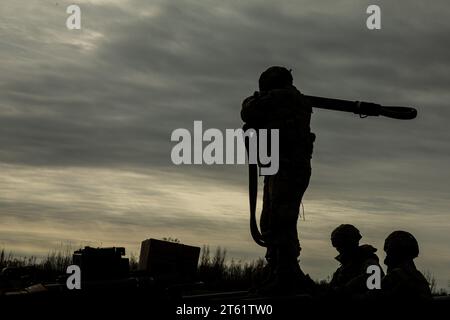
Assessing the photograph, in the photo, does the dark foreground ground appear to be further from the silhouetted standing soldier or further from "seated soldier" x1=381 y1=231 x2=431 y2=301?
the silhouetted standing soldier

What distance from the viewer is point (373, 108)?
15.9m

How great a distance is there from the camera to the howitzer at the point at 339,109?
48.2ft

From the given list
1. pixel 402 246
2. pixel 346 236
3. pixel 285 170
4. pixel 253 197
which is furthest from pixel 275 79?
pixel 402 246

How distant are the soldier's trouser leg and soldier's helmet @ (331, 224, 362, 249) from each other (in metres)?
0.71

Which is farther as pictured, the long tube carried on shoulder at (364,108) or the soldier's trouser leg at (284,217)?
the long tube carried on shoulder at (364,108)

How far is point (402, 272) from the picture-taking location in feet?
41.2

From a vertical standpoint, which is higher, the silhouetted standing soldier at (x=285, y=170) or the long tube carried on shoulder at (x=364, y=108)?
the long tube carried on shoulder at (x=364, y=108)

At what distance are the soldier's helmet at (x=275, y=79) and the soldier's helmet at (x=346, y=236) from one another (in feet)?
7.92

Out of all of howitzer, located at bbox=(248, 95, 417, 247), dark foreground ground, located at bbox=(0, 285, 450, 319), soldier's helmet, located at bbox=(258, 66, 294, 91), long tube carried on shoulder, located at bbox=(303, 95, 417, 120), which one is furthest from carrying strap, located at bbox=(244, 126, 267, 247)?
long tube carried on shoulder, located at bbox=(303, 95, 417, 120)

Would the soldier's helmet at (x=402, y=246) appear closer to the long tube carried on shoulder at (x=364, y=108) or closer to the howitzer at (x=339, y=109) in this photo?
the howitzer at (x=339, y=109)

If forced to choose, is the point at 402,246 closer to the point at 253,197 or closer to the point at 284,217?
the point at 284,217
